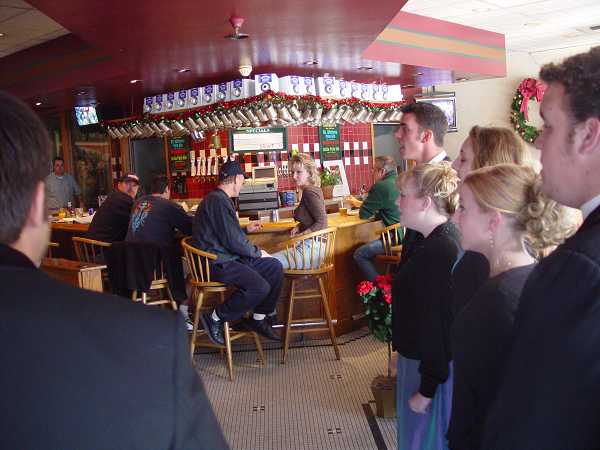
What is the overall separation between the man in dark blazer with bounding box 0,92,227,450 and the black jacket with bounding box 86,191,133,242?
18.0ft

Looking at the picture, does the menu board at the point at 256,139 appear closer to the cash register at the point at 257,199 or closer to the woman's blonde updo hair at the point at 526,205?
the cash register at the point at 257,199

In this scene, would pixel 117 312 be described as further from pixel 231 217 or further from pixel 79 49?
pixel 79 49

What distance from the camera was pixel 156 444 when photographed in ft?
2.58

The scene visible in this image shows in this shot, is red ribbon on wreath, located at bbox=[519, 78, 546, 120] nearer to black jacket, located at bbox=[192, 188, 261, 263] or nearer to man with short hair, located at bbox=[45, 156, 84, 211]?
man with short hair, located at bbox=[45, 156, 84, 211]

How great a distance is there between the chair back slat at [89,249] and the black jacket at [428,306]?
13.0ft

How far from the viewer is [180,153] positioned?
1044 cm

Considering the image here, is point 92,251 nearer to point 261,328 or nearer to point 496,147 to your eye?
point 261,328

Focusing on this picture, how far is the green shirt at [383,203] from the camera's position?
5.83 meters

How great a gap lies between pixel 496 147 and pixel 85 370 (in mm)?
1933

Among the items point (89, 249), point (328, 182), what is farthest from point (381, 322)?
point (328, 182)

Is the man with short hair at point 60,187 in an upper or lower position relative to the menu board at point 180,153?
lower

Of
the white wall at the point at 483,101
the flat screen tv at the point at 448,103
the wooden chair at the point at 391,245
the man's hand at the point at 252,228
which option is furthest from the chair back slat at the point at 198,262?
the white wall at the point at 483,101

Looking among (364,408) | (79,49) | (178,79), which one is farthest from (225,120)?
(364,408)

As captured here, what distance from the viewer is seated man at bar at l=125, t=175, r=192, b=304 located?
5203mm
